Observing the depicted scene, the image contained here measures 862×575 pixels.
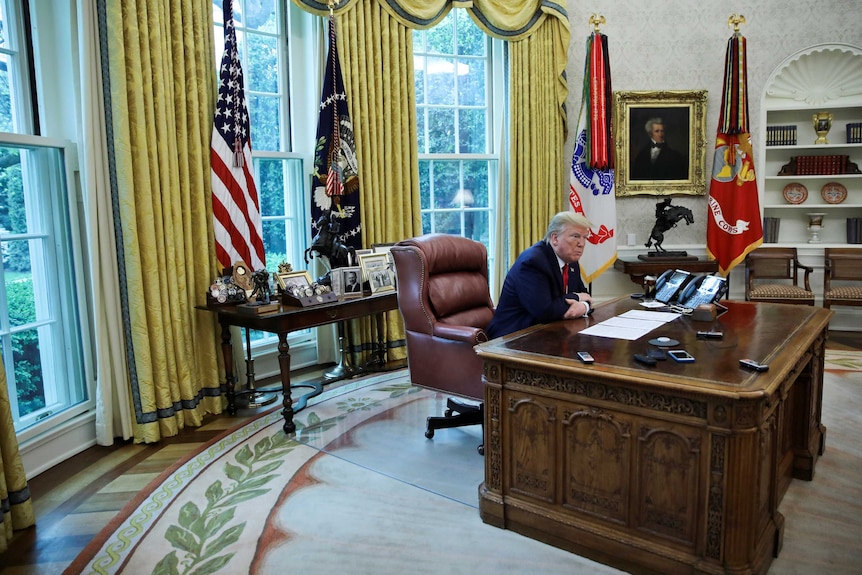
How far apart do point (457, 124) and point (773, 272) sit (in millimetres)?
3258

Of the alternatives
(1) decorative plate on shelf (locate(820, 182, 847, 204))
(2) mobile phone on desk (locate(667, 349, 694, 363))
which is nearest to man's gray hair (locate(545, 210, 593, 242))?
(2) mobile phone on desk (locate(667, 349, 694, 363))

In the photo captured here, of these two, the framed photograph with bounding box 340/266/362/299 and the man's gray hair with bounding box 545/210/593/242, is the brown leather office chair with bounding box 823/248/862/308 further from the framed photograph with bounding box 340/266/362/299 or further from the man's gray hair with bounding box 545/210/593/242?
the framed photograph with bounding box 340/266/362/299

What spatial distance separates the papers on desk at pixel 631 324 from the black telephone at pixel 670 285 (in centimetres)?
23

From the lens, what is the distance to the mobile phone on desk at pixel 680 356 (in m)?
2.21

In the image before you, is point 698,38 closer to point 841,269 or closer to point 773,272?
point 773,272

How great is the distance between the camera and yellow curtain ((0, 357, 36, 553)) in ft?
8.01

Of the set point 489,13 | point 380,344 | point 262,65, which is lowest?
point 380,344

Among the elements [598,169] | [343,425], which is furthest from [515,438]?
[598,169]

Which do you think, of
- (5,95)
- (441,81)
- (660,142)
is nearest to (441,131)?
(441,81)

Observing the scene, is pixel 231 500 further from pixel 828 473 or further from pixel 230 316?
pixel 828 473

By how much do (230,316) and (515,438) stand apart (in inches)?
79.3

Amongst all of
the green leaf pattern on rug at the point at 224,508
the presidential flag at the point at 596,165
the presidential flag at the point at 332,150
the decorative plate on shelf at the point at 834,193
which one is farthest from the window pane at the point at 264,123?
the decorative plate on shelf at the point at 834,193

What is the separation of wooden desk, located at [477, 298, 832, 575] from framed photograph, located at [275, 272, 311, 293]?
5.43 feet

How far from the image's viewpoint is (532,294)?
9.91ft
